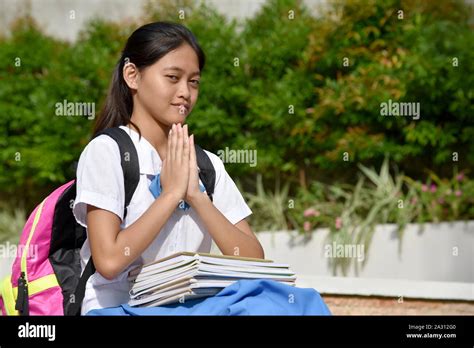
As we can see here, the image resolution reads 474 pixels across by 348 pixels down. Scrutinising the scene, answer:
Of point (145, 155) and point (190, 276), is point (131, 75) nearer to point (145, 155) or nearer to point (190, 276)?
point (145, 155)

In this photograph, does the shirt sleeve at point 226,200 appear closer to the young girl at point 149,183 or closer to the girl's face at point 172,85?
the young girl at point 149,183

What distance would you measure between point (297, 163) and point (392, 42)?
1.36 metres

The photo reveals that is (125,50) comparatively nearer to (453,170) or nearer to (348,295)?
(348,295)

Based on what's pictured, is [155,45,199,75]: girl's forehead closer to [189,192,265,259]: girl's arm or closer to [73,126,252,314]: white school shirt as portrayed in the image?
[73,126,252,314]: white school shirt

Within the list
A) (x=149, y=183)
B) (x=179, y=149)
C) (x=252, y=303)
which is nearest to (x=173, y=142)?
(x=179, y=149)

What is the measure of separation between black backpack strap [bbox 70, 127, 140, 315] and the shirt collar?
4 centimetres

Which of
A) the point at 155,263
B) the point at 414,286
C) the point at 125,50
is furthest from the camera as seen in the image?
the point at 414,286

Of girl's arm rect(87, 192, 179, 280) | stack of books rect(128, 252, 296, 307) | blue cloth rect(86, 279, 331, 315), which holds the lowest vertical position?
blue cloth rect(86, 279, 331, 315)

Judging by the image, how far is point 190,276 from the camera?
2.27 metres

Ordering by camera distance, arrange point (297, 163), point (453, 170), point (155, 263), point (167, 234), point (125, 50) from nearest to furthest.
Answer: point (155, 263)
point (167, 234)
point (125, 50)
point (453, 170)
point (297, 163)

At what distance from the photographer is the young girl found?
2451 mm

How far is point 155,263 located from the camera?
7.80 ft

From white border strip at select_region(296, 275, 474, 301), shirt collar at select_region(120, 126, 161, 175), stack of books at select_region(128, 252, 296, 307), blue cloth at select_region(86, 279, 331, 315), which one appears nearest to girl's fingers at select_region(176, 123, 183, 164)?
shirt collar at select_region(120, 126, 161, 175)

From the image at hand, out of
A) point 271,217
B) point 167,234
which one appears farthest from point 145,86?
point 271,217
